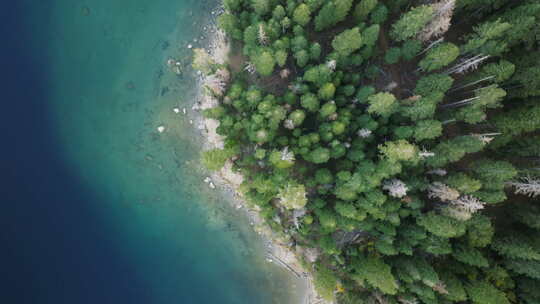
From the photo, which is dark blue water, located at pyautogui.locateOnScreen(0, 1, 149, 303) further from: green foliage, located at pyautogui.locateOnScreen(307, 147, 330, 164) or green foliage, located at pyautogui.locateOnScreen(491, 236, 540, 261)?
green foliage, located at pyautogui.locateOnScreen(491, 236, 540, 261)

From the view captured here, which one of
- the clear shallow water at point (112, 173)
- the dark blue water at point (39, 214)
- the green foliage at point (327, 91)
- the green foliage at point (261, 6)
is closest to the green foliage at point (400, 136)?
the green foliage at point (327, 91)

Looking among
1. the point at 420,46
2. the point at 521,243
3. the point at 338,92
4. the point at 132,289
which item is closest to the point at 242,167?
the point at 338,92

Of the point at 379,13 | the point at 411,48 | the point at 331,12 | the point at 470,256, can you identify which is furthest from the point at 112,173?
the point at 470,256

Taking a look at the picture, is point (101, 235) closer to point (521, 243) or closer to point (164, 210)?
point (164, 210)

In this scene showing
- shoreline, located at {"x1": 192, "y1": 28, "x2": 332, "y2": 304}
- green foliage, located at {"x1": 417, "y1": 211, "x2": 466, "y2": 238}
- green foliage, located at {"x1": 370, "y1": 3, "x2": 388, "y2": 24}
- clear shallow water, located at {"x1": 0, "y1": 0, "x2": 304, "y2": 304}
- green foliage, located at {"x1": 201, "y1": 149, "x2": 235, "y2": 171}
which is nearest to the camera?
green foliage, located at {"x1": 417, "y1": 211, "x2": 466, "y2": 238}

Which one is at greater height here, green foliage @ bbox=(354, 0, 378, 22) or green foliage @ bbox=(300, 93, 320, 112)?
green foliage @ bbox=(354, 0, 378, 22)

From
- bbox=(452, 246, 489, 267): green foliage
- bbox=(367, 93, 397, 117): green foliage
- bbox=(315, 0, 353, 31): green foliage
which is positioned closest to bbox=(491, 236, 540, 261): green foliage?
bbox=(452, 246, 489, 267): green foliage
